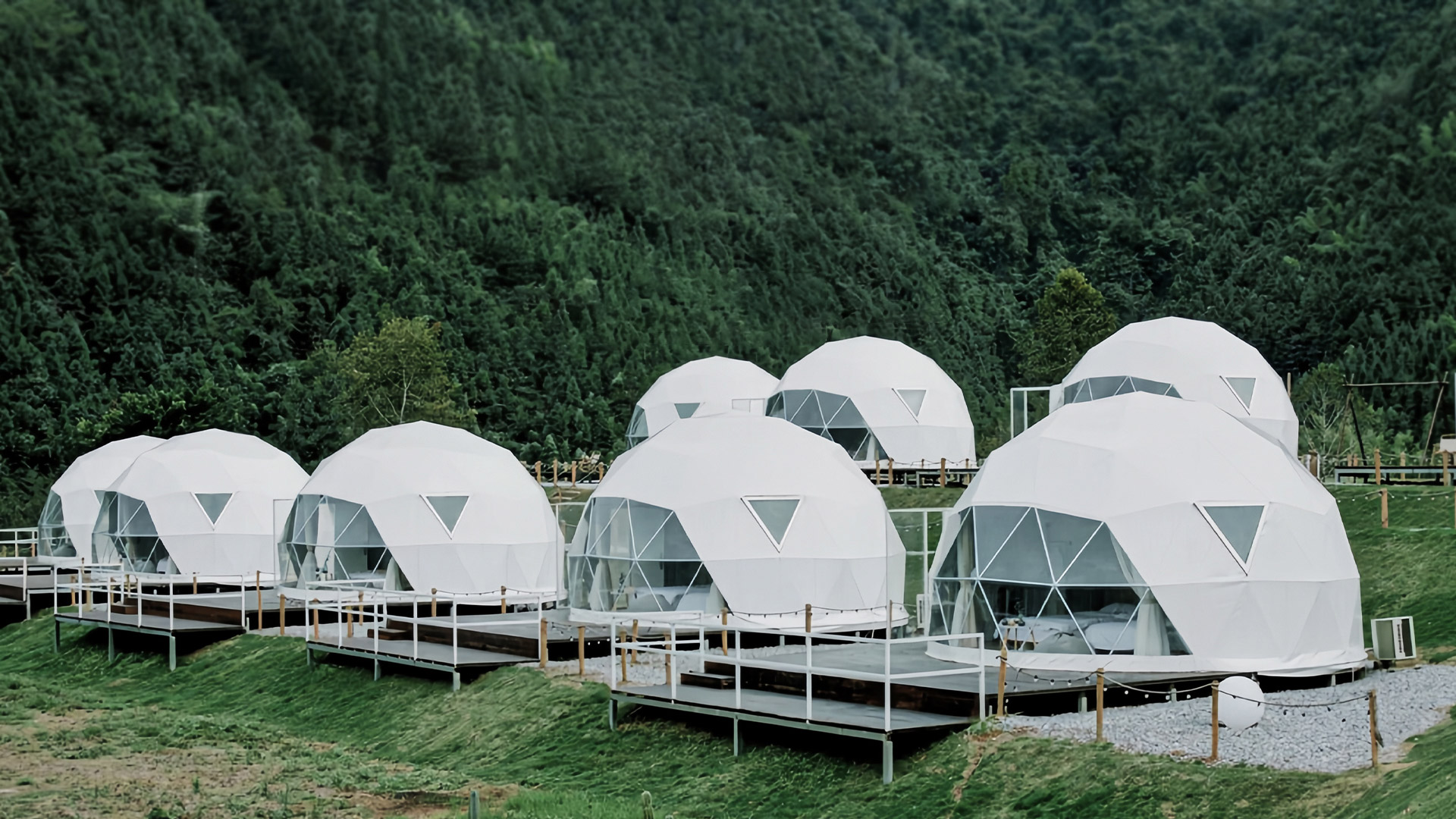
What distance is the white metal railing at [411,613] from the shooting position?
2350 cm

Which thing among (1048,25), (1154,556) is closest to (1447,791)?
(1154,556)

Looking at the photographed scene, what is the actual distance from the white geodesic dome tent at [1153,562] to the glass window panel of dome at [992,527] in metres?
0.02

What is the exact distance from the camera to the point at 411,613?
94.9ft

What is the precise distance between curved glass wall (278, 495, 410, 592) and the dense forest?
81.8 ft

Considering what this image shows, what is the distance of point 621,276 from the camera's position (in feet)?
256

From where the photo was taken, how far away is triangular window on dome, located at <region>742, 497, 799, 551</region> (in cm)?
2438

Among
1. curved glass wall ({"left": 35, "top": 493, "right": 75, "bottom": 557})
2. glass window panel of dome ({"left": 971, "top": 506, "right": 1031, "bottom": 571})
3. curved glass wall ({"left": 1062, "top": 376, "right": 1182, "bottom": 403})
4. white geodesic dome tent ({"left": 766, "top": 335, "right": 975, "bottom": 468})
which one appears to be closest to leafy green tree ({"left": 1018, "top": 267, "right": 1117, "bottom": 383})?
white geodesic dome tent ({"left": 766, "top": 335, "right": 975, "bottom": 468})

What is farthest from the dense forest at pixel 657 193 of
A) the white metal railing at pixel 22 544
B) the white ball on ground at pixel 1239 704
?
the white ball on ground at pixel 1239 704

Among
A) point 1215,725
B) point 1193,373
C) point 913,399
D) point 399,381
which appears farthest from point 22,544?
point 1215,725

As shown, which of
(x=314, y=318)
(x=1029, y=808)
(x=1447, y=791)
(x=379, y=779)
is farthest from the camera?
(x=314, y=318)

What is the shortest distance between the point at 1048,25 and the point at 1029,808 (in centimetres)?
9399

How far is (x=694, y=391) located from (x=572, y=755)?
3216 centimetres

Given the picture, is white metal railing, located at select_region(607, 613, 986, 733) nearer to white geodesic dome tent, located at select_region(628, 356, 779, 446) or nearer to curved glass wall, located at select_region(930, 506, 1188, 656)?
curved glass wall, located at select_region(930, 506, 1188, 656)

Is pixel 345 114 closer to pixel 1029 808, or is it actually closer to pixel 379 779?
pixel 379 779
